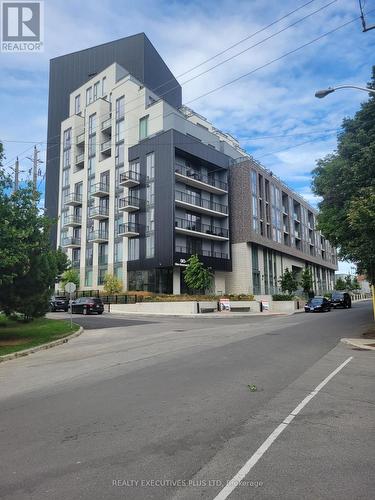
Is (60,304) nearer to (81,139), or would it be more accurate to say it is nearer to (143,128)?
(143,128)

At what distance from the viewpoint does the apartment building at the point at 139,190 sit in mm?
44406

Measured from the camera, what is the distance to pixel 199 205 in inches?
1884

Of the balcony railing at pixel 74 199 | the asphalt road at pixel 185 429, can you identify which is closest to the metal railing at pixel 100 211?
the balcony railing at pixel 74 199

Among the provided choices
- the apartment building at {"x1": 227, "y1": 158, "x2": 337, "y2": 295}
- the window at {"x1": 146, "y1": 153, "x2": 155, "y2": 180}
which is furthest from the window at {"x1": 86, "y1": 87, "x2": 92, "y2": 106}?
the apartment building at {"x1": 227, "y1": 158, "x2": 337, "y2": 295}

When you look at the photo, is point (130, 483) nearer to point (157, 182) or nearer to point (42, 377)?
point (42, 377)

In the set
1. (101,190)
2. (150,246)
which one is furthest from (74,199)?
Result: (150,246)

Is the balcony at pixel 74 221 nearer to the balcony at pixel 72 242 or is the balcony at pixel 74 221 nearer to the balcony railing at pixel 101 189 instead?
the balcony at pixel 72 242

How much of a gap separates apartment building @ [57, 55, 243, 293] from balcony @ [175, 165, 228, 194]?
14cm

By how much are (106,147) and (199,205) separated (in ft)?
49.4

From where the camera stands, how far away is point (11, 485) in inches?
154

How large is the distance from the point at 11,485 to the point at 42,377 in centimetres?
623

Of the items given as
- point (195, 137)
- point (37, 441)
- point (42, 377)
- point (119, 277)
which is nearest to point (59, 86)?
point (195, 137)

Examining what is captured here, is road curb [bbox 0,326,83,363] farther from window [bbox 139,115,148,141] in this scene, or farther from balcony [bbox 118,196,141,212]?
window [bbox 139,115,148,141]

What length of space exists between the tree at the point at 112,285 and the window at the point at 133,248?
10.4 ft
